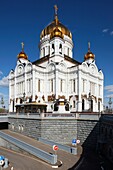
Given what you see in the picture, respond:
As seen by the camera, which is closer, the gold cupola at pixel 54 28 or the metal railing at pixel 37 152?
the metal railing at pixel 37 152

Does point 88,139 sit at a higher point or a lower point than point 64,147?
higher

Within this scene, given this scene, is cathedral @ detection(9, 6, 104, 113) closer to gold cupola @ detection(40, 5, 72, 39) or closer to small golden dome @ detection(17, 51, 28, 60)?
small golden dome @ detection(17, 51, 28, 60)

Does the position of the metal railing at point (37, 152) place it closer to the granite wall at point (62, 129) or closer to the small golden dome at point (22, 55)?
the granite wall at point (62, 129)

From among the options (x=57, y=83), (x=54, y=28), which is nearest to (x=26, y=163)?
(x=57, y=83)

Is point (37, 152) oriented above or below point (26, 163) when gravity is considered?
above

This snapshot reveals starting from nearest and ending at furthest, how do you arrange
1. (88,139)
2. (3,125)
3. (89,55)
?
(88,139)
(3,125)
(89,55)

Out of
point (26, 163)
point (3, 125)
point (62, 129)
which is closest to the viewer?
point (26, 163)

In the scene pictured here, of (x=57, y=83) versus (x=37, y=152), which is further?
(x=57, y=83)

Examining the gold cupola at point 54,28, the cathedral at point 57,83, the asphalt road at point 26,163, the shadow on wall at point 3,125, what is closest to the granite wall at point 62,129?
the asphalt road at point 26,163

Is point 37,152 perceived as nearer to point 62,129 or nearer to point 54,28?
point 62,129

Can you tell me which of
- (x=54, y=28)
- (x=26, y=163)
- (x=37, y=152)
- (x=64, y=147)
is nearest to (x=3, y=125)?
(x=64, y=147)

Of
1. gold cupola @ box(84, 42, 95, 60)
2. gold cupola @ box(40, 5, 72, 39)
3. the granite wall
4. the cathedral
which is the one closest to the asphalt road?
the granite wall

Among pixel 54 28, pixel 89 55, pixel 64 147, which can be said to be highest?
pixel 54 28

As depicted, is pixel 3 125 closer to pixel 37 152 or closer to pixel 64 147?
pixel 64 147
